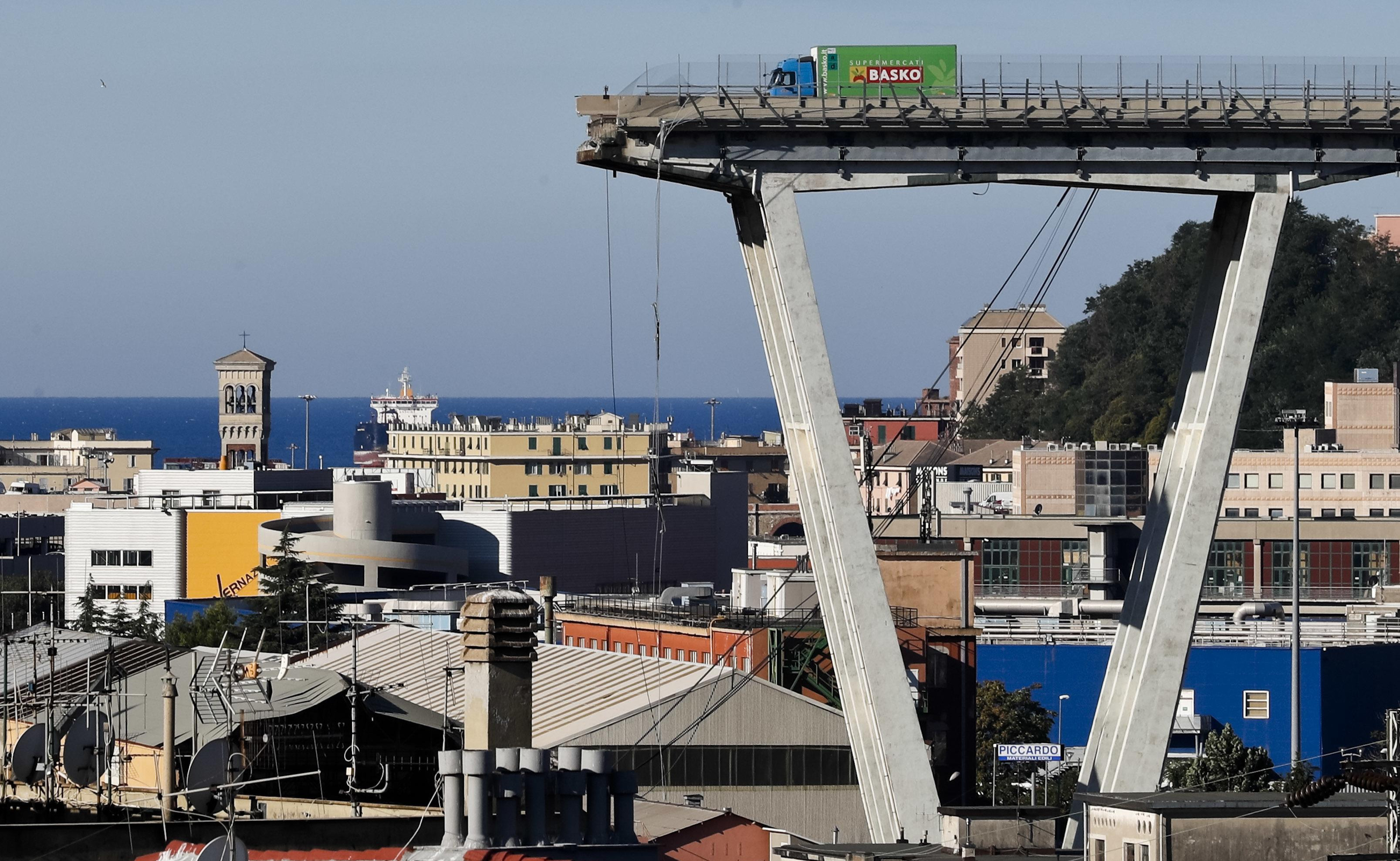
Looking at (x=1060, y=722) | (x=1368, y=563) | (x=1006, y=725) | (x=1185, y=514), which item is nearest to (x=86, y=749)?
(x=1185, y=514)

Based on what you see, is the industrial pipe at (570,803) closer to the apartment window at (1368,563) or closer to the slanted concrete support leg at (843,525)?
the slanted concrete support leg at (843,525)

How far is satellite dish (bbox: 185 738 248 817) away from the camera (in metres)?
28.2

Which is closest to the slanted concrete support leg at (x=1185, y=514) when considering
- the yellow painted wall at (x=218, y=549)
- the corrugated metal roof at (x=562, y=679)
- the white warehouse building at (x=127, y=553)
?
the corrugated metal roof at (x=562, y=679)

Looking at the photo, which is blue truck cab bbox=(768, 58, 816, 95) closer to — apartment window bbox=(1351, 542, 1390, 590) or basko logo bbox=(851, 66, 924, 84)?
basko logo bbox=(851, 66, 924, 84)

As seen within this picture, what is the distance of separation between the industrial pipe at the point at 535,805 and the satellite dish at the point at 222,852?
9.54ft

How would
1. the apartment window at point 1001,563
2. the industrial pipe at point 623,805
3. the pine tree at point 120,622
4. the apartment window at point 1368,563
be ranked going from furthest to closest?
the apartment window at point 1001,563 → the apartment window at point 1368,563 → the pine tree at point 120,622 → the industrial pipe at point 623,805

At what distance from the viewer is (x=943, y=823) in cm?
3441

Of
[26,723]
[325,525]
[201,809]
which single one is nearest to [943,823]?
[201,809]

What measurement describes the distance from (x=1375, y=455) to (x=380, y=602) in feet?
167

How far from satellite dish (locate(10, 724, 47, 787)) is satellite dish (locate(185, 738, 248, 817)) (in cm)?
353

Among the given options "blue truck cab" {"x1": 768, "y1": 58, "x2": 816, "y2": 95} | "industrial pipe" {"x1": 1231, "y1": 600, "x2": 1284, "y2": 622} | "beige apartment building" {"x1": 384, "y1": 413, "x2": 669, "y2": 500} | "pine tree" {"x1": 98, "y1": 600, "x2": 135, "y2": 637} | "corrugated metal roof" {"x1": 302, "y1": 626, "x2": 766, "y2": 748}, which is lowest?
"pine tree" {"x1": 98, "y1": 600, "x2": 135, "y2": 637}

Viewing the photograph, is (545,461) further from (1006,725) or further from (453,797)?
(453,797)

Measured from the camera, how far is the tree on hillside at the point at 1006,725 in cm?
6400

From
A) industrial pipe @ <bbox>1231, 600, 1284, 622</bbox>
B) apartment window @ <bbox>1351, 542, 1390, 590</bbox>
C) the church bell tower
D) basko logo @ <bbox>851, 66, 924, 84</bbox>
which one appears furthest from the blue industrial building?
the church bell tower
